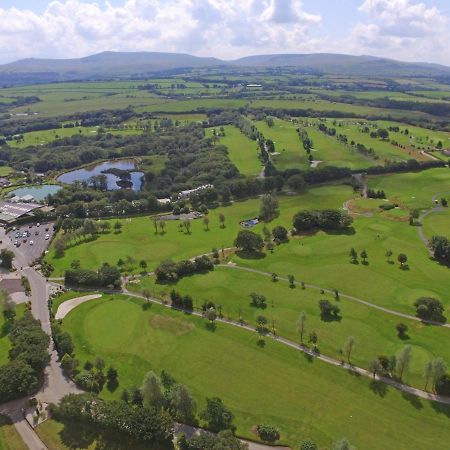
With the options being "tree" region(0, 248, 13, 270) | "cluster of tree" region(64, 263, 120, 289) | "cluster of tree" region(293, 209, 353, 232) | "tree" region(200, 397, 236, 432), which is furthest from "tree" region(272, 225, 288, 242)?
"tree" region(0, 248, 13, 270)

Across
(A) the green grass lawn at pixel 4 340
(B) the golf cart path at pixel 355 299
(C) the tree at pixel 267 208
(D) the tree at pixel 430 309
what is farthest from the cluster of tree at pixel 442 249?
(A) the green grass lawn at pixel 4 340

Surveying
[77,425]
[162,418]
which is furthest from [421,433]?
[77,425]

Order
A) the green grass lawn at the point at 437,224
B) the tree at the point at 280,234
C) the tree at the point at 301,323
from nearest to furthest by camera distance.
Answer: the tree at the point at 301,323 < the tree at the point at 280,234 < the green grass lawn at the point at 437,224

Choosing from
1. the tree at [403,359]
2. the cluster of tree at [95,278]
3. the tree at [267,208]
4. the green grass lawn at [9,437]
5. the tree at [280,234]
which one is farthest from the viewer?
the tree at [267,208]

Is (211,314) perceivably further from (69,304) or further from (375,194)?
(375,194)

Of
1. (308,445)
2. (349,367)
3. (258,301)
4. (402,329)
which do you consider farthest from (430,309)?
(308,445)

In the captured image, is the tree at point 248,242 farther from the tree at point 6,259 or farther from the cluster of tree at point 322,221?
the tree at point 6,259

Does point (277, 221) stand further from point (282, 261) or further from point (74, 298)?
point (74, 298)
